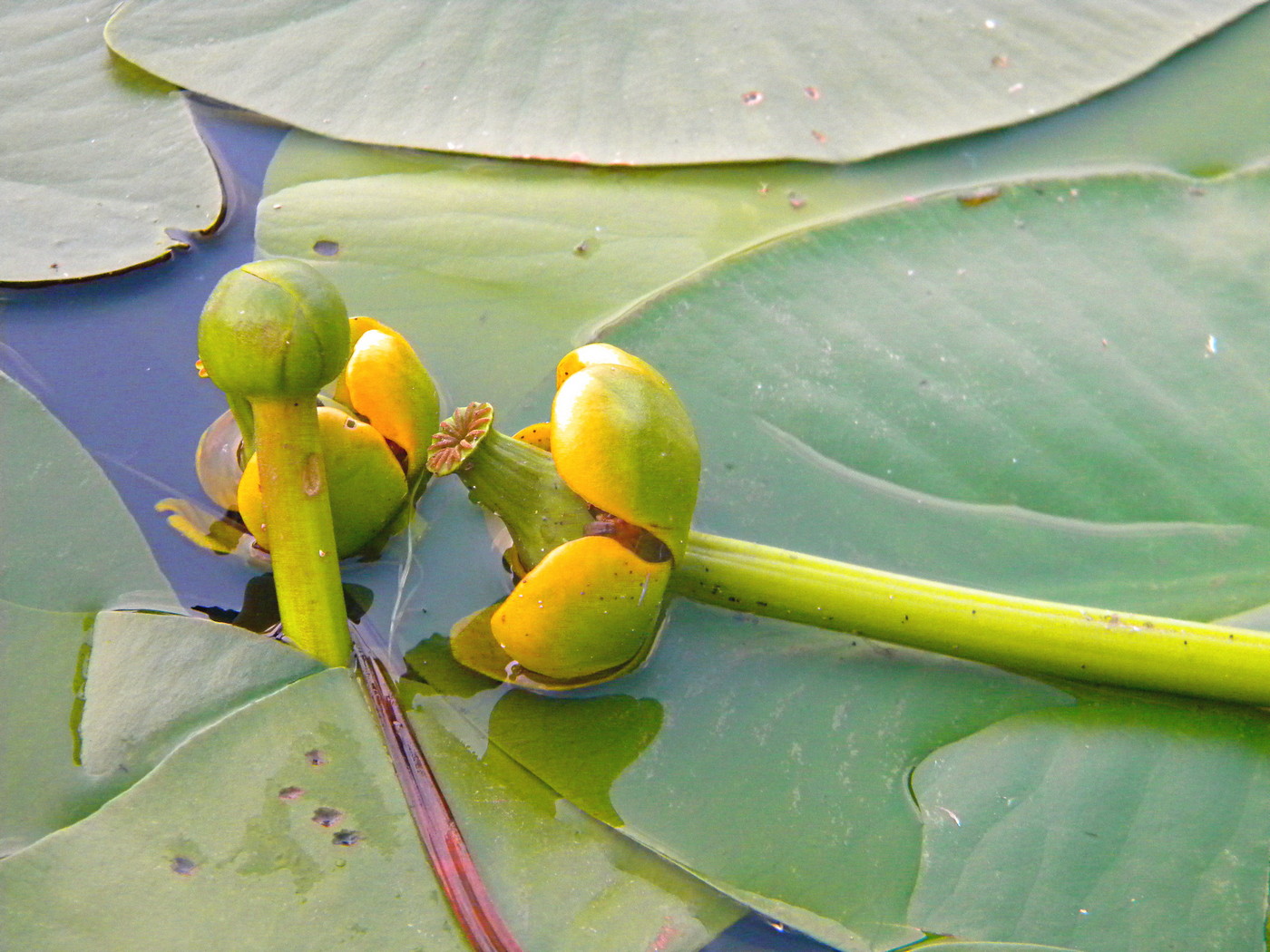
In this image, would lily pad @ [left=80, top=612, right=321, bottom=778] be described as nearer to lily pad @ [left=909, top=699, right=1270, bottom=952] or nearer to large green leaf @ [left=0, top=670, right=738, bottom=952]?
large green leaf @ [left=0, top=670, right=738, bottom=952]

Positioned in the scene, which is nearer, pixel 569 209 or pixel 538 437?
pixel 538 437

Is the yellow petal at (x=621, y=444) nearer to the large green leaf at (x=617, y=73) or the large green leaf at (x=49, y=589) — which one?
the large green leaf at (x=49, y=589)

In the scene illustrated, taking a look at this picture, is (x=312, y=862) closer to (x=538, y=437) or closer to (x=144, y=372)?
(x=538, y=437)

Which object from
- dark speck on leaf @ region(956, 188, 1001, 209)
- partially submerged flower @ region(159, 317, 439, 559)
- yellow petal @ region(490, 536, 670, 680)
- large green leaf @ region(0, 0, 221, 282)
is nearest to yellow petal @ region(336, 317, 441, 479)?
partially submerged flower @ region(159, 317, 439, 559)

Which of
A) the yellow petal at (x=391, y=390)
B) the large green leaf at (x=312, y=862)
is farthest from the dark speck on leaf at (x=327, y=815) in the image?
the yellow petal at (x=391, y=390)

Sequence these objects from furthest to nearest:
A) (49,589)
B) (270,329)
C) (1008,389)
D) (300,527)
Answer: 1. (1008,389)
2. (49,589)
3. (300,527)
4. (270,329)

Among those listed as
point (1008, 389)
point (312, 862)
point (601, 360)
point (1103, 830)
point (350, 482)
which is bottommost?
point (1103, 830)

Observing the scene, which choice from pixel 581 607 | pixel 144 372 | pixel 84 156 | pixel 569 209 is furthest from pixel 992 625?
pixel 84 156
